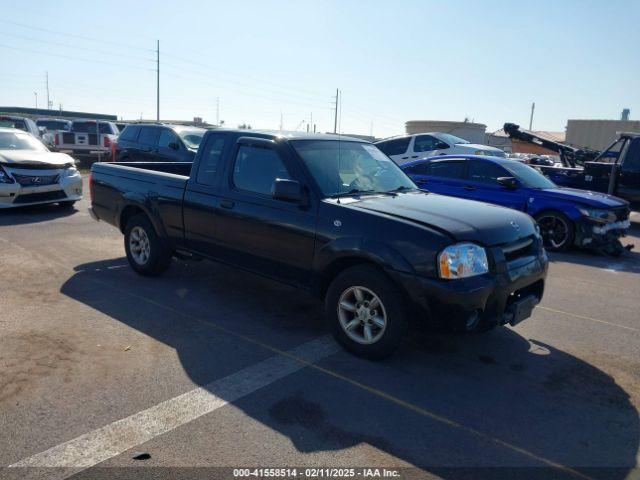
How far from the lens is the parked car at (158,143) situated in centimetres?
1352

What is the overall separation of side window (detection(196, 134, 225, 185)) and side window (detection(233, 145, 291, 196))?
287 mm

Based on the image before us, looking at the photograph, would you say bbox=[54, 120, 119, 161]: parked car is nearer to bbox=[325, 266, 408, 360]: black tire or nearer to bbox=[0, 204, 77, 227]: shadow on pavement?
bbox=[0, 204, 77, 227]: shadow on pavement

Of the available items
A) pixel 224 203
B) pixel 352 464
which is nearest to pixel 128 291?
pixel 224 203

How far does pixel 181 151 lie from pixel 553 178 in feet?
29.5

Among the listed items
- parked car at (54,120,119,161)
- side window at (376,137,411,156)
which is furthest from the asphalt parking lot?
parked car at (54,120,119,161)

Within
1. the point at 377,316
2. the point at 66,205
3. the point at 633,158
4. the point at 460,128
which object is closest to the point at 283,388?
the point at 377,316

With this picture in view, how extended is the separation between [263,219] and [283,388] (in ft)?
5.73

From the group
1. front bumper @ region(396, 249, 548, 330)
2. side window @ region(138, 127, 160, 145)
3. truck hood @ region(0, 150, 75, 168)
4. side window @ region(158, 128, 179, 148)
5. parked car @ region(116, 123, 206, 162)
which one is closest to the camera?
front bumper @ region(396, 249, 548, 330)

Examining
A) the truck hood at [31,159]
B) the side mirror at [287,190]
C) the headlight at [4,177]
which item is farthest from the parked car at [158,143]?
the side mirror at [287,190]

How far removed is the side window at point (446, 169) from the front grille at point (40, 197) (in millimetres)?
7345

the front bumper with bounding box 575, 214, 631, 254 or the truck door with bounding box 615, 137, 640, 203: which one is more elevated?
the truck door with bounding box 615, 137, 640, 203

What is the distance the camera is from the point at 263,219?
505cm

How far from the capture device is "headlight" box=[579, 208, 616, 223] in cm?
883

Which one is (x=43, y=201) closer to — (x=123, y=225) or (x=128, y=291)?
(x=123, y=225)
